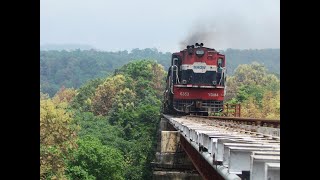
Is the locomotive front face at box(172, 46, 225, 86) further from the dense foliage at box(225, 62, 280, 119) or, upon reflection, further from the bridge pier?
the dense foliage at box(225, 62, 280, 119)

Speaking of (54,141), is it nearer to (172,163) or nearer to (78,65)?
(172,163)

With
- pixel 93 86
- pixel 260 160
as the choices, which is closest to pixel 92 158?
pixel 260 160

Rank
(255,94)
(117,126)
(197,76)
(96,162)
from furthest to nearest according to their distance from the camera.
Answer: (255,94), (117,126), (96,162), (197,76)

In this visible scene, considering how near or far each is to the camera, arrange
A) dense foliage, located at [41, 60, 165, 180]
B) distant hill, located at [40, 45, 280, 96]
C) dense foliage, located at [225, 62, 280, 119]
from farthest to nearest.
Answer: distant hill, located at [40, 45, 280, 96] → dense foliage, located at [225, 62, 280, 119] → dense foliage, located at [41, 60, 165, 180]

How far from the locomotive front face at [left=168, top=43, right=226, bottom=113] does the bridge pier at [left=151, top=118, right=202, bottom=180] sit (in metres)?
5.77

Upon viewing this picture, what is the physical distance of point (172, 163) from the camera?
17.5 m

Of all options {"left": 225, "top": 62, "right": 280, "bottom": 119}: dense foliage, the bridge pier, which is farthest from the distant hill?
the bridge pier

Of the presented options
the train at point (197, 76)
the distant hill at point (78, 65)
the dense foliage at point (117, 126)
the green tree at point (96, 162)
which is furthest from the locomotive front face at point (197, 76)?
the distant hill at point (78, 65)

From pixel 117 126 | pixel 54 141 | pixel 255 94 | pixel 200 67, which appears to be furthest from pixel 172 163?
pixel 255 94

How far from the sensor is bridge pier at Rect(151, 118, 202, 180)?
16.7 meters

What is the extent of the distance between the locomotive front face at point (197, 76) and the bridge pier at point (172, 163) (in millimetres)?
5767
